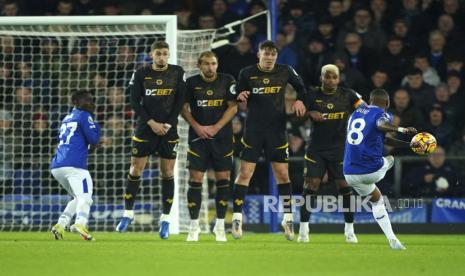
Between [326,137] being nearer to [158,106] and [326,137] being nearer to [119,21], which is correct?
[158,106]

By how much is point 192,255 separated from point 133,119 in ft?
18.8

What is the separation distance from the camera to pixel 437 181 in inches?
562

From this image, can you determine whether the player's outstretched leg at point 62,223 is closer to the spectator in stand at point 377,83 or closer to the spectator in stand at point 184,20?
the spectator in stand at point 377,83

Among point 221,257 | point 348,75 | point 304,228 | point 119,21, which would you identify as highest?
point 119,21

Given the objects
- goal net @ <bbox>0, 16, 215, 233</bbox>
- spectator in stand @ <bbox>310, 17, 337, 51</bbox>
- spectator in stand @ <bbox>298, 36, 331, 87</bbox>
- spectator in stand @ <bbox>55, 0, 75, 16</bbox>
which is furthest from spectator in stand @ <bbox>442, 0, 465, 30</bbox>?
spectator in stand @ <bbox>55, 0, 75, 16</bbox>

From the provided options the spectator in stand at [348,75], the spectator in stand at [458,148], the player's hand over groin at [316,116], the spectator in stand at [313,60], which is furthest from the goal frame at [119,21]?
the spectator in stand at [458,148]

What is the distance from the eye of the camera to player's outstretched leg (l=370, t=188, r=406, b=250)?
390 inches

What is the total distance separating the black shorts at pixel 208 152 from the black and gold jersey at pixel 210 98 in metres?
0.10

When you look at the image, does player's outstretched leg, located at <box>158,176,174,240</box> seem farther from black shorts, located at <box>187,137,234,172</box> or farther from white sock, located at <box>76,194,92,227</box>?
white sock, located at <box>76,194,92,227</box>

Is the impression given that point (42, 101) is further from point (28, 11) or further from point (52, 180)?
point (28, 11)

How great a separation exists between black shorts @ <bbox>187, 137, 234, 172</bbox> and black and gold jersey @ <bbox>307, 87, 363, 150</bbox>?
99 cm

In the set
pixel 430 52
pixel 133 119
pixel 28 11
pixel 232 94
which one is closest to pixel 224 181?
pixel 232 94

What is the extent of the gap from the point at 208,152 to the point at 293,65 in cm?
531

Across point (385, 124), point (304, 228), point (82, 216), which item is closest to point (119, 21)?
point (82, 216)
